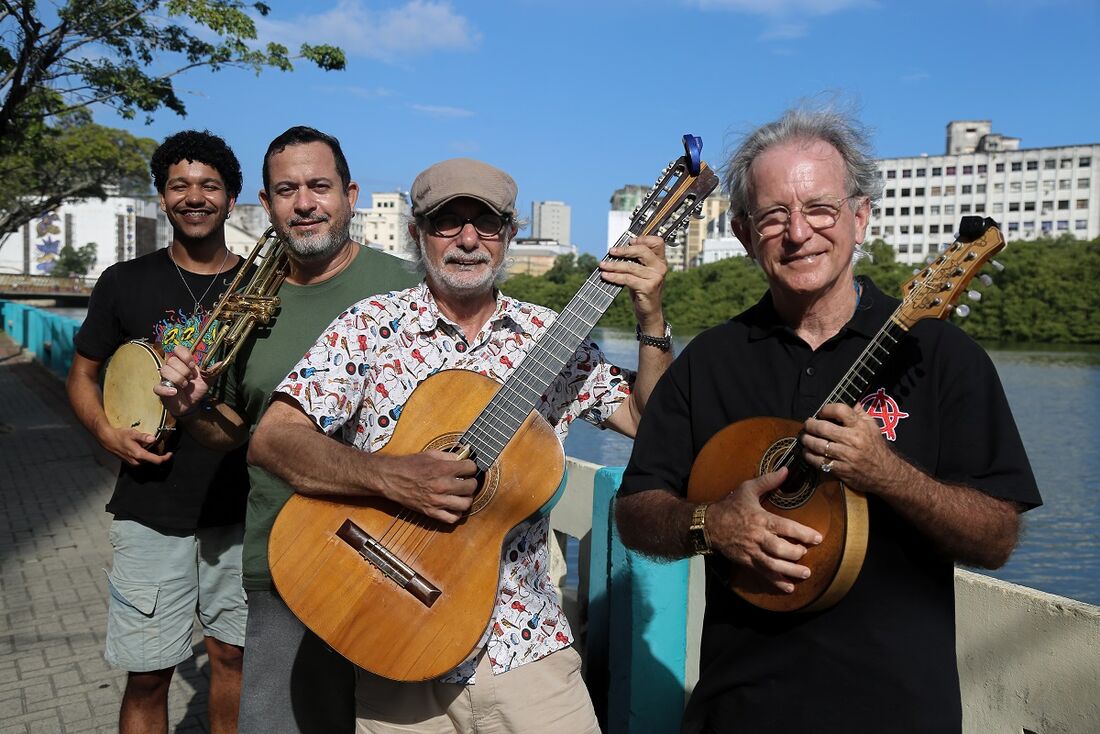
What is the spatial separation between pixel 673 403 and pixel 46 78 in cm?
1149

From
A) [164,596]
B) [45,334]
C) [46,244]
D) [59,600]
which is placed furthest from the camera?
[46,244]

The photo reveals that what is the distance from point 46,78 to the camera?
1106 centimetres

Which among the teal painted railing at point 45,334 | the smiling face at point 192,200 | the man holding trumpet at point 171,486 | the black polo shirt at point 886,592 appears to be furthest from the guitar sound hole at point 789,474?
the teal painted railing at point 45,334

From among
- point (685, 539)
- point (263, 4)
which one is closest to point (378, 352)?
point (685, 539)

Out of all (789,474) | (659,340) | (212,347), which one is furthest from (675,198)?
(212,347)

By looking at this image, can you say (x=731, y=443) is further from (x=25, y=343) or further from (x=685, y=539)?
(x=25, y=343)

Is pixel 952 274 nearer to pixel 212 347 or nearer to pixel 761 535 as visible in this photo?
pixel 761 535

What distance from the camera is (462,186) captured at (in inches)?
96.7

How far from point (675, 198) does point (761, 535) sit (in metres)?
0.95

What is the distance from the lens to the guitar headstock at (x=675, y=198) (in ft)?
7.70

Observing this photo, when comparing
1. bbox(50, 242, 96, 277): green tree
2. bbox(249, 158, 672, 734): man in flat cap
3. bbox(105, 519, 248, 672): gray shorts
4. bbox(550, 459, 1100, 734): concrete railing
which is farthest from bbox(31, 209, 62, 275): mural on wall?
bbox(249, 158, 672, 734): man in flat cap

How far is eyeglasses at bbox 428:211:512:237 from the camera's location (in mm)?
2521

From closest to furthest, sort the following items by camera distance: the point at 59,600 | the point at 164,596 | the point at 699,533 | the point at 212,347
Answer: the point at 699,533
the point at 212,347
the point at 164,596
the point at 59,600

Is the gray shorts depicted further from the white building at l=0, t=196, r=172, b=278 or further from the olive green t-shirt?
the white building at l=0, t=196, r=172, b=278
